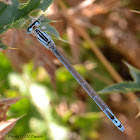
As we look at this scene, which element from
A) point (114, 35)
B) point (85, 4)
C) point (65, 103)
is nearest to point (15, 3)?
point (85, 4)

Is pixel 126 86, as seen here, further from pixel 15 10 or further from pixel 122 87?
pixel 15 10

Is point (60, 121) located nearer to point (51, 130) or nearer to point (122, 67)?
point (51, 130)

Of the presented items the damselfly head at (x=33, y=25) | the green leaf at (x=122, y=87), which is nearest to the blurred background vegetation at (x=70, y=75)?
the damselfly head at (x=33, y=25)

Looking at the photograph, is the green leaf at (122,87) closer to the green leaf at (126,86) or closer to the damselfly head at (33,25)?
the green leaf at (126,86)

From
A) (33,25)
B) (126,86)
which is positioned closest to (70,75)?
(126,86)

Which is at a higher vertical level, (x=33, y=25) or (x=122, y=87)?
(x=33, y=25)

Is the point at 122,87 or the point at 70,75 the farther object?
the point at 70,75

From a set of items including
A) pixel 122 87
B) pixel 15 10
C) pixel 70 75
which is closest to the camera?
pixel 15 10
